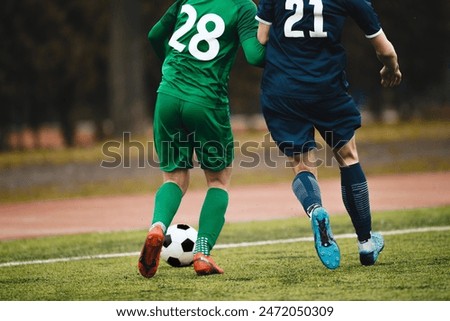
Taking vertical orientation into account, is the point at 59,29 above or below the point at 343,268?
below

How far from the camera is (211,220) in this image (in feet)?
20.6

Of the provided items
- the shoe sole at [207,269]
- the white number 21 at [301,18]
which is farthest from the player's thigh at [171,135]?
the white number 21 at [301,18]

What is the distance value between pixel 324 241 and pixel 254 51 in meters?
1.31

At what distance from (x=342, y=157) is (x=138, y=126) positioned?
64.1 ft

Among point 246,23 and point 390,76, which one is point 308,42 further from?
point 390,76

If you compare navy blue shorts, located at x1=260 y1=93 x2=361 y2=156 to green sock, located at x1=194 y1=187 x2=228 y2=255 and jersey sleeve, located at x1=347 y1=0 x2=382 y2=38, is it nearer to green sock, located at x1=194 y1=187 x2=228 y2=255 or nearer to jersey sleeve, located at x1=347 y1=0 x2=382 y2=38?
jersey sleeve, located at x1=347 y1=0 x2=382 y2=38

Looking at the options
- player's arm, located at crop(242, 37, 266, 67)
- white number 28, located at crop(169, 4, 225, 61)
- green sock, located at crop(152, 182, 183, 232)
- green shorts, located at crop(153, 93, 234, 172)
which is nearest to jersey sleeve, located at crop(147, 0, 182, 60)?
white number 28, located at crop(169, 4, 225, 61)

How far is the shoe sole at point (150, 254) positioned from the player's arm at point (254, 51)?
50.4 inches

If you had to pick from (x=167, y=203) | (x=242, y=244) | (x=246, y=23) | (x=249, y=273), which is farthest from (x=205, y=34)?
(x=242, y=244)

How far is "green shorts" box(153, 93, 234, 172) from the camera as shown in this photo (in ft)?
20.2

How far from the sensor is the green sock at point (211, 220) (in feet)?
20.3
